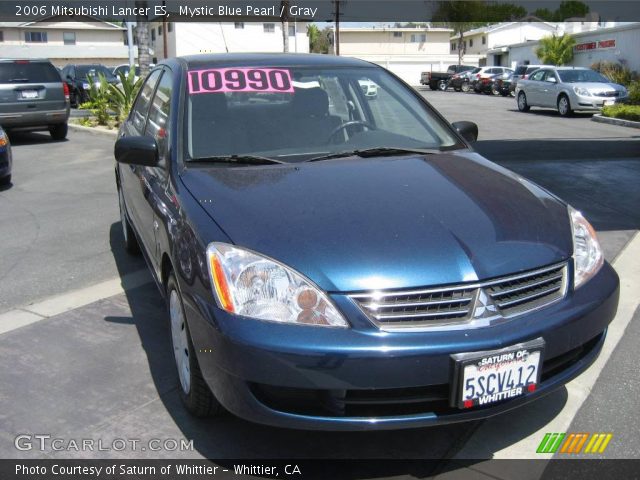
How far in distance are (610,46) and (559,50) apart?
524 cm

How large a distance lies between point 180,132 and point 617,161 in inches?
333

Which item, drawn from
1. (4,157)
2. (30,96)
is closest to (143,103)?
(4,157)

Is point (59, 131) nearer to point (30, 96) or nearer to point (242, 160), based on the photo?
point (30, 96)

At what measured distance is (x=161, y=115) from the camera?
4.22 meters

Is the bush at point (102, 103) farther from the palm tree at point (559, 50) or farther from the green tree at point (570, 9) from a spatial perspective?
the green tree at point (570, 9)

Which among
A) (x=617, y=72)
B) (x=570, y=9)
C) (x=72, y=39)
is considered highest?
(x=570, y=9)

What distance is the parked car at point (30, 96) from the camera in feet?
44.7

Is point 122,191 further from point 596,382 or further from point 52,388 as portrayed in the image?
point 596,382

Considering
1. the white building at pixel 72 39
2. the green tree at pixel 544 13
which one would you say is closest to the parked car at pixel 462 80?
the white building at pixel 72 39

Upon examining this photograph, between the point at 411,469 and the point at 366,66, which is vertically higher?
the point at 366,66

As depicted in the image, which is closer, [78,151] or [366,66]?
[366,66]

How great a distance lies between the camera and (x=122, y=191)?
5711mm

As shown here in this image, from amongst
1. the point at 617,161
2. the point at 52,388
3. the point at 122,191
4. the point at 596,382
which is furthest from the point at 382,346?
the point at 617,161

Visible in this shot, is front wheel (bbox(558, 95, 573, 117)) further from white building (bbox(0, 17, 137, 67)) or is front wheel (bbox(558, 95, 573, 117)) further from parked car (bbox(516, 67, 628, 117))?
white building (bbox(0, 17, 137, 67))
